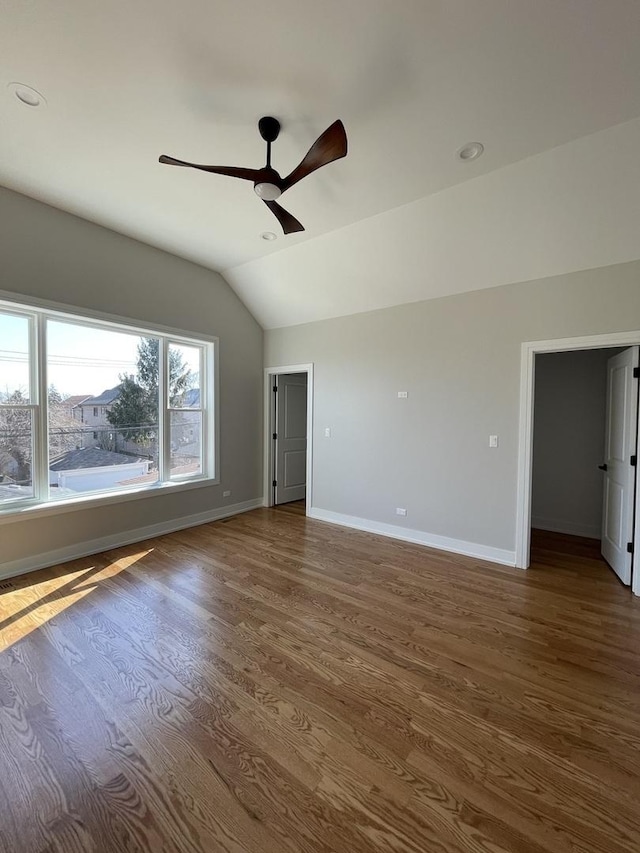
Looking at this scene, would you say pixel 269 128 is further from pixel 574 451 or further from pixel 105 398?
pixel 574 451

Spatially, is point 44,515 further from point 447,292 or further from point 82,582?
point 447,292

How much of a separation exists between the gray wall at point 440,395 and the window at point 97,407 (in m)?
1.71

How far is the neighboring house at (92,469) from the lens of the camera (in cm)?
348

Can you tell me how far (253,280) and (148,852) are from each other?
489 centimetres

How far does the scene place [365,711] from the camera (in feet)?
5.68

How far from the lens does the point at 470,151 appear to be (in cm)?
244

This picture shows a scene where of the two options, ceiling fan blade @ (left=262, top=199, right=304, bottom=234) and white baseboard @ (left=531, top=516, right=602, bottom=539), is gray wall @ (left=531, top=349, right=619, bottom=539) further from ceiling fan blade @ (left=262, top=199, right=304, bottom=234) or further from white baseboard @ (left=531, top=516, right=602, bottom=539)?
ceiling fan blade @ (left=262, top=199, right=304, bottom=234)

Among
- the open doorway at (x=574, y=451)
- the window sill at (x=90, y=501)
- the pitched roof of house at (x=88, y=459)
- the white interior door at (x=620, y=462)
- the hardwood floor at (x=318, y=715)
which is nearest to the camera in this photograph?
the hardwood floor at (x=318, y=715)

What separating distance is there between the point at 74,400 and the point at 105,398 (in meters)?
0.31

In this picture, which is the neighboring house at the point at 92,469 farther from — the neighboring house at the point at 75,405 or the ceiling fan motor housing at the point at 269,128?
the ceiling fan motor housing at the point at 269,128

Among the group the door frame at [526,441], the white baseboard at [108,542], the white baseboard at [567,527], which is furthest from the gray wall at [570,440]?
the white baseboard at [108,542]

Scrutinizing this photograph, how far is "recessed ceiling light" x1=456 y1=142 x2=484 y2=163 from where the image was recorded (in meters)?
2.38

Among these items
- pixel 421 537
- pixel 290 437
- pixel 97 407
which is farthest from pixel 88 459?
pixel 421 537

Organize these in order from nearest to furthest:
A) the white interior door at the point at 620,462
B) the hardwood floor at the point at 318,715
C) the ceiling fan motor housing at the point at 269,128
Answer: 1. the hardwood floor at the point at 318,715
2. the ceiling fan motor housing at the point at 269,128
3. the white interior door at the point at 620,462
